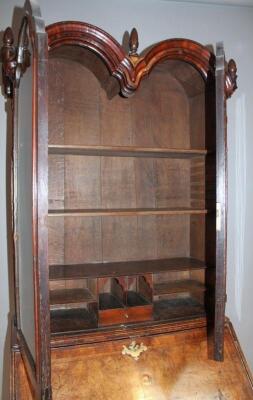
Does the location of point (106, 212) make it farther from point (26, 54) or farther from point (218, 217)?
point (26, 54)

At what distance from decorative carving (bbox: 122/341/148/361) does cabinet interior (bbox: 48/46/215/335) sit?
11 centimetres

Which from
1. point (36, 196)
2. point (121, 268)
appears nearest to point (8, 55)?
point (36, 196)

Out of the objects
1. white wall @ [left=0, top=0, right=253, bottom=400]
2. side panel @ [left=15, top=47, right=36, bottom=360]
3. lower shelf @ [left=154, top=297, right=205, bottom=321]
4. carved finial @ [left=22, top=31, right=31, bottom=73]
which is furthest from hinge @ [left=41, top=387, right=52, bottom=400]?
white wall @ [left=0, top=0, right=253, bottom=400]

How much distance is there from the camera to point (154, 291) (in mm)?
1692

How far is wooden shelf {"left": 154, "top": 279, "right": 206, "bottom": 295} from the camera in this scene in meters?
1.70

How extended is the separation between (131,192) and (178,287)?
52 centimetres

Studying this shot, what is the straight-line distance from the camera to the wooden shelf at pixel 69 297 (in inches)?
59.4

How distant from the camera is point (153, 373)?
4.82ft

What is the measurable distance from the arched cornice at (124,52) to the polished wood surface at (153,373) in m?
1.09

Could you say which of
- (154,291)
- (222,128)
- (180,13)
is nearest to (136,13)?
(180,13)

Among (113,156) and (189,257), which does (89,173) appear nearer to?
(113,156)

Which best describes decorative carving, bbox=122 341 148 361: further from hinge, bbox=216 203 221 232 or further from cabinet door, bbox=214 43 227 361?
hinge, bbox=216 203 221 232

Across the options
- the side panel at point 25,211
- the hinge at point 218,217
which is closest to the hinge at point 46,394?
the side panel at point 25,211

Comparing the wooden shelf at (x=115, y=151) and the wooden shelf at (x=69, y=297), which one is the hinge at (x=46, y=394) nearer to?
the wooden shelf at (x=69, y=297)
